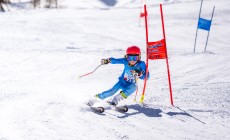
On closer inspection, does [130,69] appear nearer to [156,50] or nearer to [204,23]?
[156,50]

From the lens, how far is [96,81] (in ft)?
31.3

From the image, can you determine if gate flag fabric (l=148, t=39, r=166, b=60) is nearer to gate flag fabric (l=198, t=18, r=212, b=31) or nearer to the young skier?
the young skier

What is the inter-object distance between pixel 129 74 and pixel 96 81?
2.89 metres

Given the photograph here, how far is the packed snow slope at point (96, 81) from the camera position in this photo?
5.42 meters

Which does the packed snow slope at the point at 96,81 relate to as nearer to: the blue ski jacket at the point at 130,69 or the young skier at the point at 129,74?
the young skier at the point at 129,74

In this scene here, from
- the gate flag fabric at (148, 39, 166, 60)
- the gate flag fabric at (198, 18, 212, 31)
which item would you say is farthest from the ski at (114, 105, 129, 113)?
the gate flag fabric at (198, 18, 212, 31)

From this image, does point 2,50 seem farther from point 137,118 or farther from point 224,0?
point 224,0

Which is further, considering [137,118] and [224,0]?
[224,0]

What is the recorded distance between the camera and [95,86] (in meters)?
8.67

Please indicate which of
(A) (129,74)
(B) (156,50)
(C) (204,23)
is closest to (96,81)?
(A) (129,74)

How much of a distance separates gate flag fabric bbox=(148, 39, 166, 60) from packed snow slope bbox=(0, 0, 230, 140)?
3.23 feet

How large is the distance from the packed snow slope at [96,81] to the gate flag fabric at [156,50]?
0.98m

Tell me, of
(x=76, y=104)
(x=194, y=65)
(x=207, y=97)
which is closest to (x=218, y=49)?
(x=194, y=65)

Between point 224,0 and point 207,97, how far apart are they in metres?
21.9
